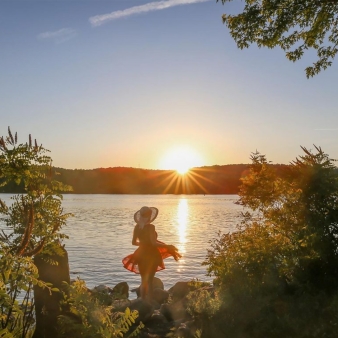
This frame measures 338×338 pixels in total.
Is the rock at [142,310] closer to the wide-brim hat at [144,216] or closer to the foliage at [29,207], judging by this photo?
the wide-brim hat at [144,216]

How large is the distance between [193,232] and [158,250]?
31.7 m

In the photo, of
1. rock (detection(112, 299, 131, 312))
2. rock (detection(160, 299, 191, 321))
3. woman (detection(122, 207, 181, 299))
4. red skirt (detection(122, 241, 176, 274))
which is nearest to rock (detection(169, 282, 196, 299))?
woman (detection(122, 207, 181, 299))

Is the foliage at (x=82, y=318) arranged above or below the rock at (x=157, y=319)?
above

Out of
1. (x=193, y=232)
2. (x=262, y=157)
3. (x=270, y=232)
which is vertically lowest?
(x=193, y=232)

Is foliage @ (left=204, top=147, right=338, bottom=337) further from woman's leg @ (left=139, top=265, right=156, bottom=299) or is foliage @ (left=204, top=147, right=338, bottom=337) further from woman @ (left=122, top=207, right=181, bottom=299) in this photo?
woman's leg @ (left=139, top=265, right=156, bottom=299)

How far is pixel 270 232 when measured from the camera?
9836 millimetres

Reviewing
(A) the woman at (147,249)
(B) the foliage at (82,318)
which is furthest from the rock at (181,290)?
(B) the foliage at (82,318)

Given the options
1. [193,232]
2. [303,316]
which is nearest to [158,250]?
[303,316]

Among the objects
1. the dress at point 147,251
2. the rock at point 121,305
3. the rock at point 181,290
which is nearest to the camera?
the rock at point 121,305

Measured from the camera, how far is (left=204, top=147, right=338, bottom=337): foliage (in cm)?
785

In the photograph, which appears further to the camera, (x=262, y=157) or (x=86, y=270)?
(x=86, y=270)

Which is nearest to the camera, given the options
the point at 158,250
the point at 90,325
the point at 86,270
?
the point at 90,325

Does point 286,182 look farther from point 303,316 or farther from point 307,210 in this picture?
point 303,316

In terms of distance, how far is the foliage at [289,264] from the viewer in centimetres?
785
